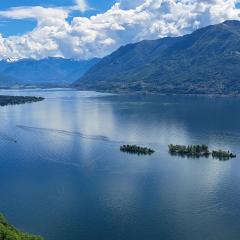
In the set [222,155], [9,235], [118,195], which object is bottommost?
[118,195]

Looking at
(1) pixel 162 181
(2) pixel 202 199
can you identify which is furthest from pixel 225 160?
(2) pixel 202 199

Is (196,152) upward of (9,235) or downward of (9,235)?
upward

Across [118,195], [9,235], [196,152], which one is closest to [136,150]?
[196,152]

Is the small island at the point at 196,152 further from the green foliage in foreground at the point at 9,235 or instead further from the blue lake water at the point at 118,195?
the green foliage in foreground at the point at 9,235

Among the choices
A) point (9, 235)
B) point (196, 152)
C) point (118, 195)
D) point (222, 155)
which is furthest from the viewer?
point (196, 152)

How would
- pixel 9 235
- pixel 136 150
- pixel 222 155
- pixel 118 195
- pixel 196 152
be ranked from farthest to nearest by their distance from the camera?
1. pixel 136 150
2. pixel 196 152
3. pixel 222 155
4. pixel 118 195
5. pixel 9 235

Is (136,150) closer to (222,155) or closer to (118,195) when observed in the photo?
(222,155)
